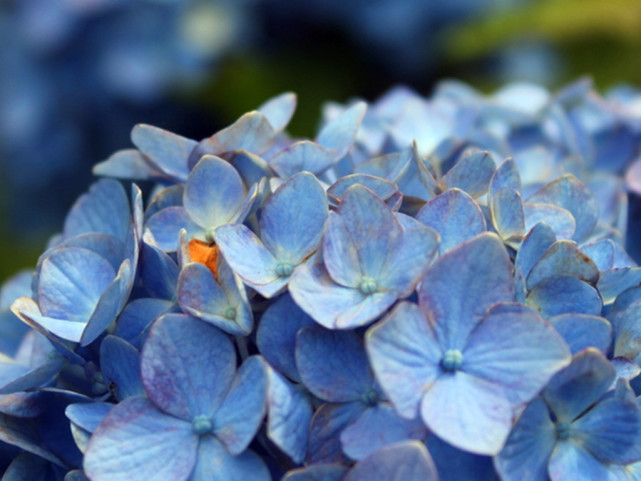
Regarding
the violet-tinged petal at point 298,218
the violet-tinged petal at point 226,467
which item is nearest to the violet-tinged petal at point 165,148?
the violet-tinged petal at point 298,218

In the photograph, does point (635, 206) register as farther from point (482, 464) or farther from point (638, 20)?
point (638, 20)

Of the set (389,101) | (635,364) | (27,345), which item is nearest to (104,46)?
(389,101)

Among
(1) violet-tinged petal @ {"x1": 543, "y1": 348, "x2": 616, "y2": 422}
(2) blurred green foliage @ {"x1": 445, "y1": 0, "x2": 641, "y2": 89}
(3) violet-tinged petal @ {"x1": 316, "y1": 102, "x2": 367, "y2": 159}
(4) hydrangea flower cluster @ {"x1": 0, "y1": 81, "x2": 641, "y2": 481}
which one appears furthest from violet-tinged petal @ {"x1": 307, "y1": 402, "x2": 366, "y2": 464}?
(2) blurred green foliage @ {"x1": 445, "y1": 0, "x2": 641, "y2": 89}

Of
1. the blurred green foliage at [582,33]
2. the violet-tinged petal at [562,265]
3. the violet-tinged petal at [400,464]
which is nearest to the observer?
the violet-tinged petal at [400,464]

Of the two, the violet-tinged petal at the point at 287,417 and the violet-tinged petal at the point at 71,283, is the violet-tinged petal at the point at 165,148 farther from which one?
the violet-tinged petal at the point at 287,417

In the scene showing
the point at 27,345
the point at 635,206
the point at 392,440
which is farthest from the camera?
the point at 635,206
